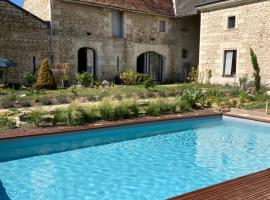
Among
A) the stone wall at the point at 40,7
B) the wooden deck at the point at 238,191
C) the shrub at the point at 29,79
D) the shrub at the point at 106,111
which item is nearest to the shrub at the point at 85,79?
the shrub at the point at 29,79

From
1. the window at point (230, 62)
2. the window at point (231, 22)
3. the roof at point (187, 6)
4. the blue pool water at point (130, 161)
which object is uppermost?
the roof at point (187, 6)

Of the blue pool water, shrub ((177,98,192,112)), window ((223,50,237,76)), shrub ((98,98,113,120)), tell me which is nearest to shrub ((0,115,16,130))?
the blue pool water

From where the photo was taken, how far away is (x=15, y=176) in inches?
228

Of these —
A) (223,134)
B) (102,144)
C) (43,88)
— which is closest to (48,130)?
(102,144)

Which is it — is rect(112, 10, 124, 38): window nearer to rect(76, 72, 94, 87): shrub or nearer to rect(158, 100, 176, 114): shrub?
rect(76, 72, 94, 87): shrub

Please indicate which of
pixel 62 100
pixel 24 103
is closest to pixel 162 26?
pixel 62 100

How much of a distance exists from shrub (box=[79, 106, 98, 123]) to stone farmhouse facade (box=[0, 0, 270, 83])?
29.5 ft

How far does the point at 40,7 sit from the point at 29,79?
539 cm

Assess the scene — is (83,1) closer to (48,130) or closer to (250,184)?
(48,130)

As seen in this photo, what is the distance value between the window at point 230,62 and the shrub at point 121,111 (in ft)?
36.3

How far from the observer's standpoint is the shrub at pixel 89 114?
9.29 meters

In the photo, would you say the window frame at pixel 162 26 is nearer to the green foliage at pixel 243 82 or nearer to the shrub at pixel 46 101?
the green foliage at pixel 243 82

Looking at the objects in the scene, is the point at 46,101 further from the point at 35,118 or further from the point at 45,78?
the point at 45,78

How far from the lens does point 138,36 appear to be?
21484mm
